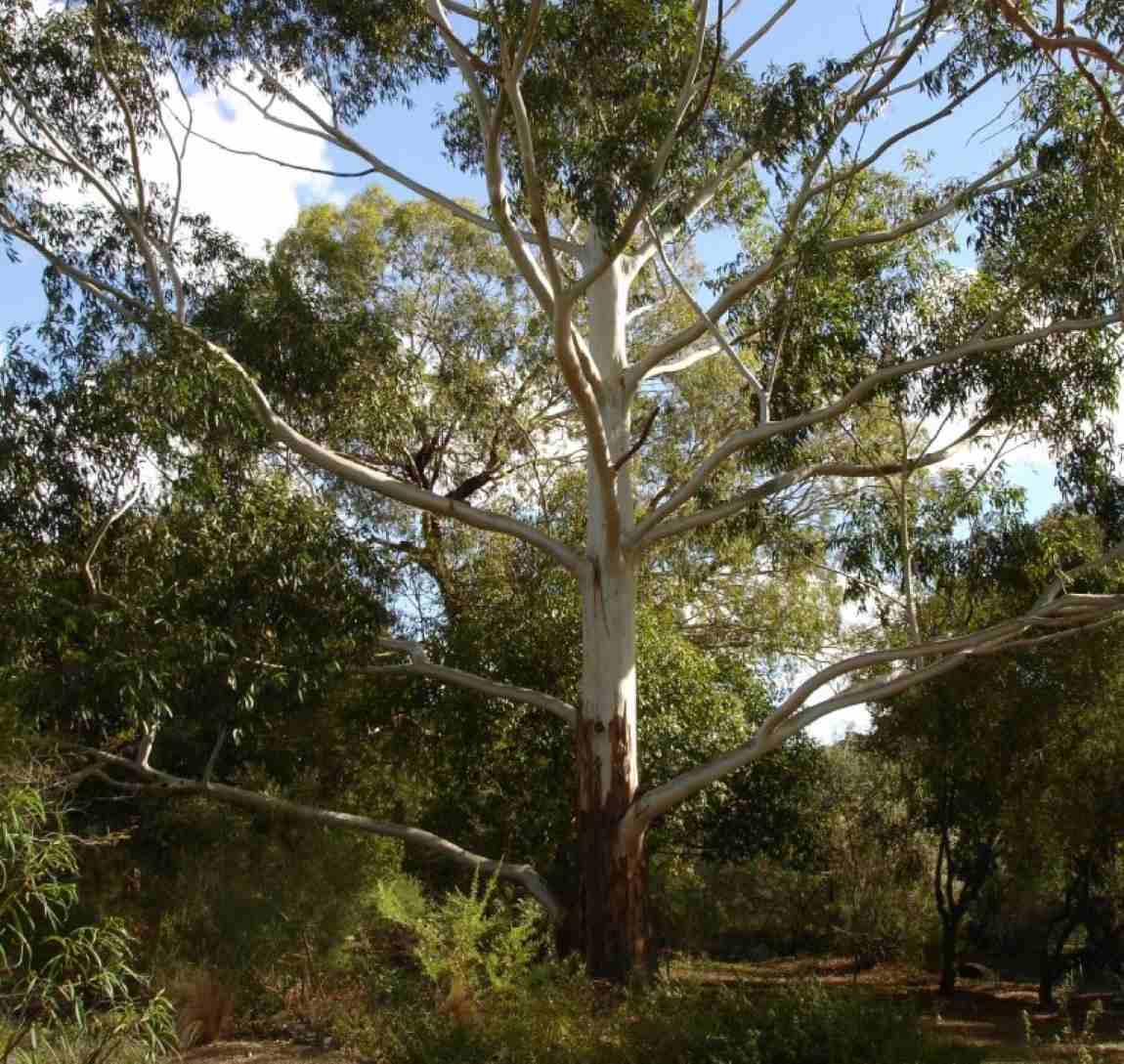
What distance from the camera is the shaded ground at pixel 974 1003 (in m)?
9.69

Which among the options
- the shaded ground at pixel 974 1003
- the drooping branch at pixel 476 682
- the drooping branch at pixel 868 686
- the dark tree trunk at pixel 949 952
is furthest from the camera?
the dark tree trunk at pixel 949 952

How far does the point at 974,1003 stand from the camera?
46.9ft

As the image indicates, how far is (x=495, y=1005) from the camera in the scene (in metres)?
7.76

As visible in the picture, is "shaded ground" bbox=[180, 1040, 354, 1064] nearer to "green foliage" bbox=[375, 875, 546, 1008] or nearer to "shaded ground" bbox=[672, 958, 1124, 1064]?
"green foliage" bbox=[375, 875, 546, 1008]

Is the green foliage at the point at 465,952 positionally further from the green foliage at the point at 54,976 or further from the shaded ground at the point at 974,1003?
the shaded ground at the point at 974,1003

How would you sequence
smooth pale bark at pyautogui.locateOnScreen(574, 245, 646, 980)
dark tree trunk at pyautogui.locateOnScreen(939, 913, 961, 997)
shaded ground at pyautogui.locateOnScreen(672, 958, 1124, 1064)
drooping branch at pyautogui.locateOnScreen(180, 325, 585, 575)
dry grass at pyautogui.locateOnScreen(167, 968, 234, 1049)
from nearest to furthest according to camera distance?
dry grass at pyautogui.locateOnScreen(167, 968, 234, 1049), shaded ground at pyautogui.locateOnScreen(672, 958, 1124, 1064), smooth pale bark at pyautogui.locateOnScreen(574, 245, 646, 980), drooping branch at pyautogui.locateOnScreen(180, 325, 585, 575), dark tree trunk at pyautogui.locateOnScreen(939, 913, 961, 997)


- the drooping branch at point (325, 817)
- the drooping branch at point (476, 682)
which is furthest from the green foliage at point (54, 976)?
the drooping branch at point (476, 682)

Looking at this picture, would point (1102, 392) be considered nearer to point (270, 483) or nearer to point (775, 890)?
point (270, 483)

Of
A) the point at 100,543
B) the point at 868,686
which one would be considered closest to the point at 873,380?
the point at 868,686

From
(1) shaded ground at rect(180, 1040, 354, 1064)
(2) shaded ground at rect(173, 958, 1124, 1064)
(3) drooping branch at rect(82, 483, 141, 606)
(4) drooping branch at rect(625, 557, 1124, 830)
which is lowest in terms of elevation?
(1) shaded ground at rect(180, 1040, 354, 1064)

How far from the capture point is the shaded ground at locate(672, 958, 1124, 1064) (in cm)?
969

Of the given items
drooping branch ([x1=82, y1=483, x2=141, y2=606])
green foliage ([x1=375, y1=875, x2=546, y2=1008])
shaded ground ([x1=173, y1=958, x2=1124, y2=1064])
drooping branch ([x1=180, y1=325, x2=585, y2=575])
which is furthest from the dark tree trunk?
drooping branch ([x1=82, y1=483, x2=141, y2=606])

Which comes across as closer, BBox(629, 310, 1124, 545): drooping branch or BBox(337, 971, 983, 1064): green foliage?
BBox(337, 971, 983, 1064): green foliage

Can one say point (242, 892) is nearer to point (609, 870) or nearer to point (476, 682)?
point (476, 682)
